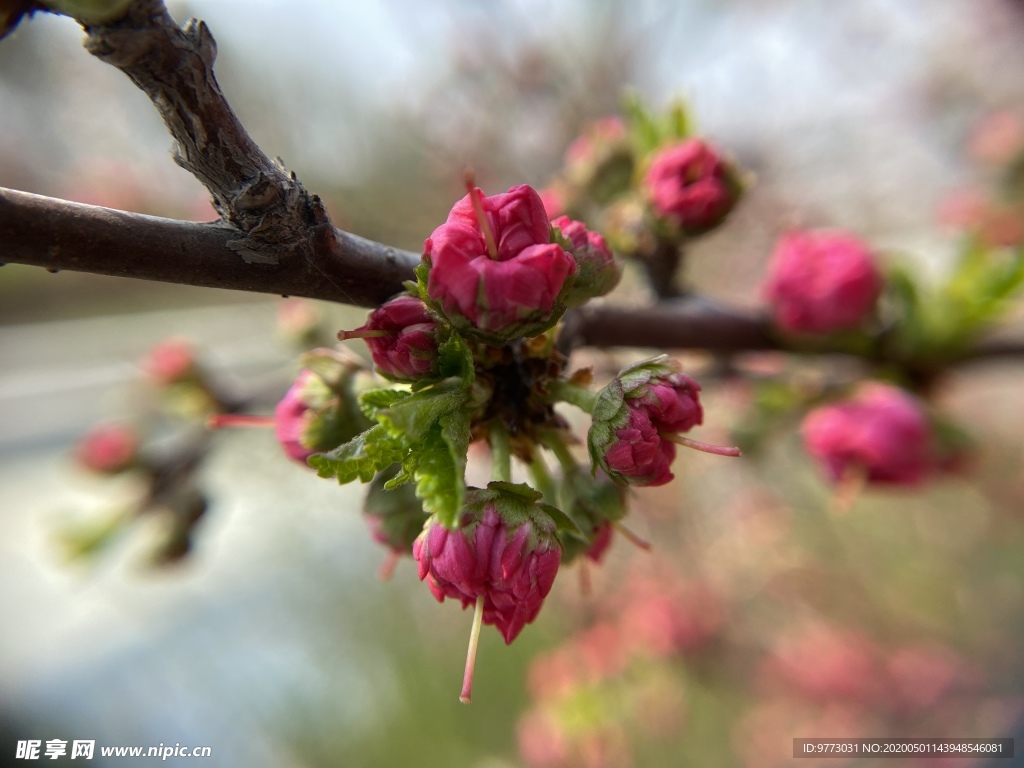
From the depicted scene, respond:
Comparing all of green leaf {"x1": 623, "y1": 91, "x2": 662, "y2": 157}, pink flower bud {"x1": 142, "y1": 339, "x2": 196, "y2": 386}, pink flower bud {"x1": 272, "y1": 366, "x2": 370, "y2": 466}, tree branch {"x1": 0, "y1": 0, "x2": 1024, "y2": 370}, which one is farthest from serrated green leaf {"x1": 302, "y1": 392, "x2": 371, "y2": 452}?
pink flower bud {"x1": 142, "y1": 339, "x2": 196, "y2": 386}

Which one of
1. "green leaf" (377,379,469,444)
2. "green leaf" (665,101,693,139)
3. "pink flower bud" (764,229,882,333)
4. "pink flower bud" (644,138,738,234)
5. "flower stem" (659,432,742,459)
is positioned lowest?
"flower stem" (659,432,742,459)

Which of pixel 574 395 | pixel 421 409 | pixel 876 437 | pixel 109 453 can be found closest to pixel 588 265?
pixel 574 395

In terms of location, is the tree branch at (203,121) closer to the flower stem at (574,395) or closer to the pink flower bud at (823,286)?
the flower stem at (574,395)

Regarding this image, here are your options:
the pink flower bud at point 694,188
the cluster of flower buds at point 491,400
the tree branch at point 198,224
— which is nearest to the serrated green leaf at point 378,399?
the cluster of flower buds at point 491,400

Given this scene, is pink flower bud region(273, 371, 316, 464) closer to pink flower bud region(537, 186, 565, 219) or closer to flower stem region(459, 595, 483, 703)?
flower stem region(459, 595, 483, 703)

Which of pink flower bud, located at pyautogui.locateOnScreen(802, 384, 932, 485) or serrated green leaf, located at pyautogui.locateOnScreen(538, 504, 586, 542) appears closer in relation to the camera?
serrated green leaf, located at pyautogui.locateOnScreen(538, 504, 586, 542)

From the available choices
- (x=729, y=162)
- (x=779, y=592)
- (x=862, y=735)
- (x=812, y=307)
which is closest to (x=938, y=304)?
(x=812, y=307)
